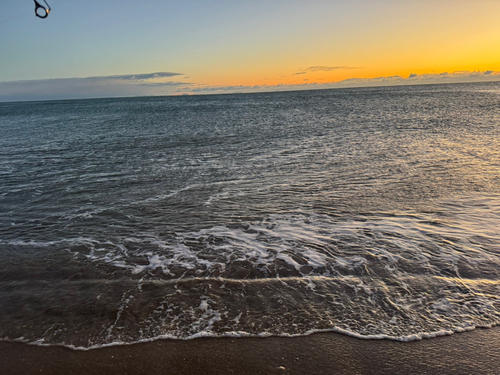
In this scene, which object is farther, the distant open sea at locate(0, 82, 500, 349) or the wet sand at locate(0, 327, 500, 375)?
the distant open sea at locate(0, 82, 500, 349)

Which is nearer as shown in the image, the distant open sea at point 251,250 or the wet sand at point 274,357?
the wet sand at point 274,357

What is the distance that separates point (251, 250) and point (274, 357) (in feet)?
10.6

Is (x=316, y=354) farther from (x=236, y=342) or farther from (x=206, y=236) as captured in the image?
(x=206, y=236)

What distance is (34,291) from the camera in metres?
6.06

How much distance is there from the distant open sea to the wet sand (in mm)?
185

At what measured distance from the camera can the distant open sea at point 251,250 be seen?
5121 millimetres

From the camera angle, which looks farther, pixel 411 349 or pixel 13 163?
Result: pixel 13 163

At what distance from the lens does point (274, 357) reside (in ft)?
14.4

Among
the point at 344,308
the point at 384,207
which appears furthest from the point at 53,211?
the point at 384,207

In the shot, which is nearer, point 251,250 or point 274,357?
point 274,357

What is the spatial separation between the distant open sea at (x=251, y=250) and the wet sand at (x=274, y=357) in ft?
0.61

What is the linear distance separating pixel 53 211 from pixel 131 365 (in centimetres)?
801

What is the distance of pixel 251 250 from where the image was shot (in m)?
7.49

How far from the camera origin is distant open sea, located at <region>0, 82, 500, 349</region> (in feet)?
16.8
